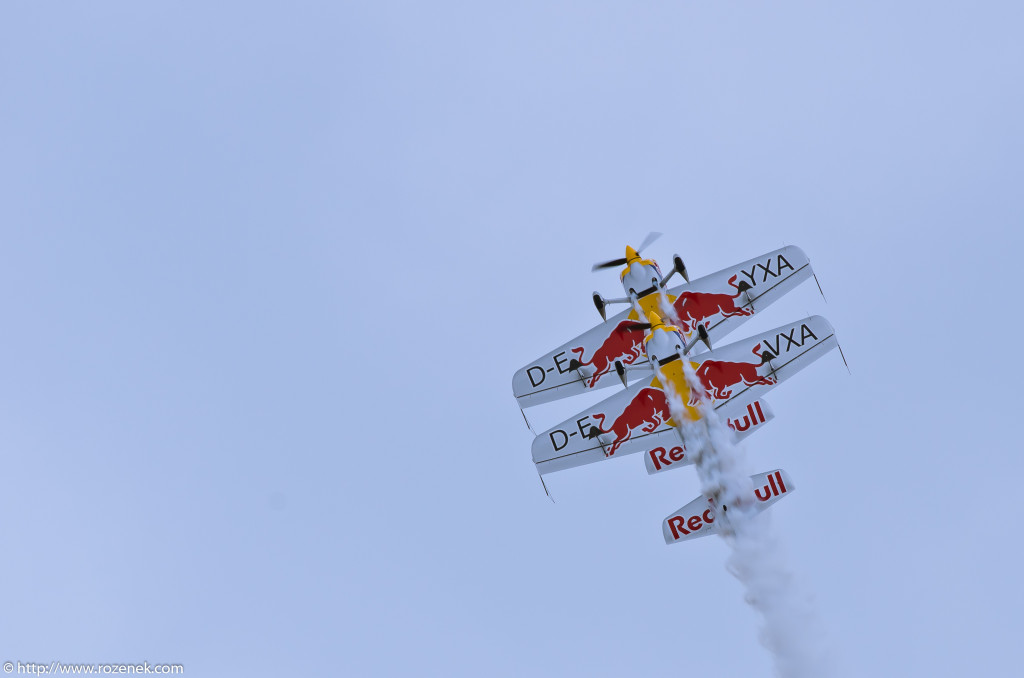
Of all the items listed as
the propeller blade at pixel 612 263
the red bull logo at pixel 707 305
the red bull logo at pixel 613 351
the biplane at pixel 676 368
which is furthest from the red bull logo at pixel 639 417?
the propeller blade at pixel 612 263

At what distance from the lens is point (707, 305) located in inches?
2790

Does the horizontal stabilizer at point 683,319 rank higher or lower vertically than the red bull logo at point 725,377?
higher

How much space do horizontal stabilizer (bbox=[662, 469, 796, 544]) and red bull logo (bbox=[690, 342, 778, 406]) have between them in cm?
430

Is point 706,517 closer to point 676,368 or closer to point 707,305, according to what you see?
point 676,368

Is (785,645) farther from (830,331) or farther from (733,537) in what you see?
(830,331)

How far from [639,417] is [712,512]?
5.50m

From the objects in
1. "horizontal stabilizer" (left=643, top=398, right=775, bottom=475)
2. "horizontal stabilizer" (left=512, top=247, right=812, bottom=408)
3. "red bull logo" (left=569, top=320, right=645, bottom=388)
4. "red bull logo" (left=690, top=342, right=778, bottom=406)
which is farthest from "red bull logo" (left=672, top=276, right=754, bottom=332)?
"horizontal stabilizer" (left=643, top=398, right=775, bottom=475)

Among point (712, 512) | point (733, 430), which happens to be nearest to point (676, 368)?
point (733, 430)

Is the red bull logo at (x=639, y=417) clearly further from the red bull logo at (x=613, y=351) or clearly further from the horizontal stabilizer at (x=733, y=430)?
the red bull logo at (x=613, y=351)

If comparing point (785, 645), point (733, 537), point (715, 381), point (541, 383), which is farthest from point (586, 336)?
point (785, 645)

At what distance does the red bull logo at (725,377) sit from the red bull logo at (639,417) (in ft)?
5.08

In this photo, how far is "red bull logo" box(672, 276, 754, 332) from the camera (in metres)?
70.6

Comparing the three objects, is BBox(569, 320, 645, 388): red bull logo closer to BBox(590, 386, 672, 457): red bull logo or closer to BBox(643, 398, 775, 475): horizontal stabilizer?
BBox(590, 386, 672, 457): red bull logo

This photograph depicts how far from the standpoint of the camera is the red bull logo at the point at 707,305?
70625mm
